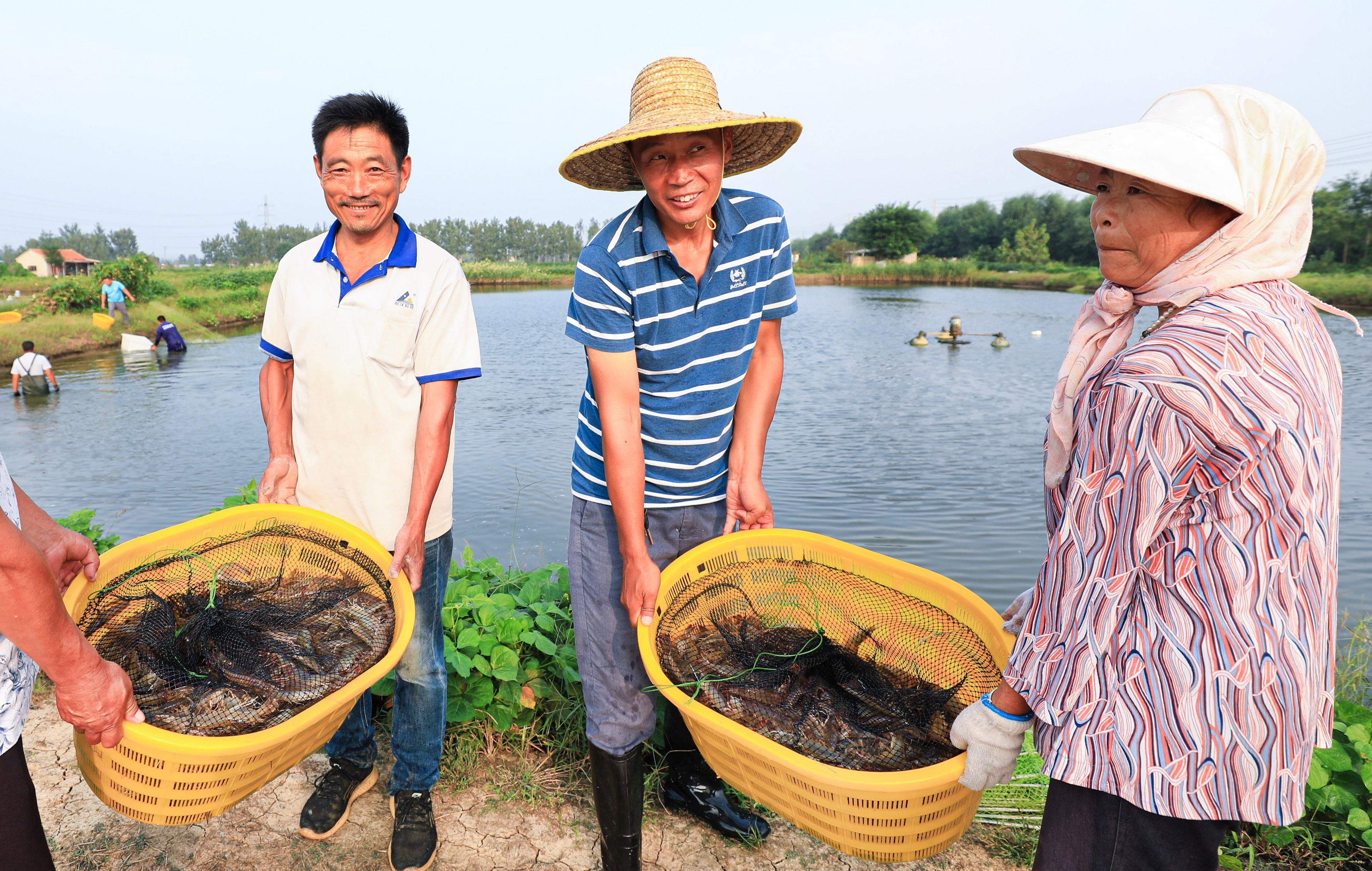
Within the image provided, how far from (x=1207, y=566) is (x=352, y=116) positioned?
6.01 feet

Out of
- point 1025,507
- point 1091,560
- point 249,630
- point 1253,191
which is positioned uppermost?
point 1253,191

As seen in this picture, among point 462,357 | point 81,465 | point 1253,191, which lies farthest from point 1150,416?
point 81,465

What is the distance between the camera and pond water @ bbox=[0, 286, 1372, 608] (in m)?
5.70

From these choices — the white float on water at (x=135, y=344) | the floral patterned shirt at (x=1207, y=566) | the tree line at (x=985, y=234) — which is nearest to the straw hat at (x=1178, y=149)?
the floral patterned shirt at (x=1207, y=566)

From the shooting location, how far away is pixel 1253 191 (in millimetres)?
985

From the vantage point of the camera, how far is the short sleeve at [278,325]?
1.90 metres

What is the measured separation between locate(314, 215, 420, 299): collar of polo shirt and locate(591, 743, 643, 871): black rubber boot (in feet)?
3.85

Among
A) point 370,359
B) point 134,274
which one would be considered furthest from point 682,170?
point 134,274

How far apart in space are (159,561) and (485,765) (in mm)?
996

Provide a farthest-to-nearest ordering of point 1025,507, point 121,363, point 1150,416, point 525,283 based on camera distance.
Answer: point 525,283, point 121,363, point 1025,507, point 1150,416

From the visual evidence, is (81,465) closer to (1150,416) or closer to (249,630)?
(249,630)

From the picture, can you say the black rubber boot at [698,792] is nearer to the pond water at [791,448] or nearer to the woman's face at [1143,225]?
the woman's face at [1143,225]

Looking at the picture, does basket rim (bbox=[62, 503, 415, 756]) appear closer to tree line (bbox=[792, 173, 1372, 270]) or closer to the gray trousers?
the gray trousers

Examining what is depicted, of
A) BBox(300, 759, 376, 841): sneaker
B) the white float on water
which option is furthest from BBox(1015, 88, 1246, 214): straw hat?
the white float on water
